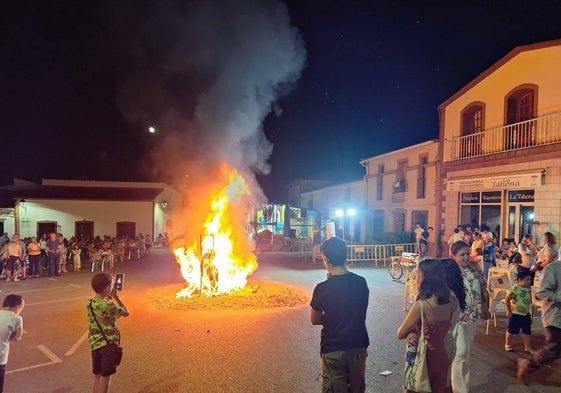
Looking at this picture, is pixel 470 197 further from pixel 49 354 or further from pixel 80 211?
pixel 80 211

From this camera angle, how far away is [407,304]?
31.7 feet

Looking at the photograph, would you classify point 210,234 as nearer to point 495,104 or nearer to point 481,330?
point 481,330

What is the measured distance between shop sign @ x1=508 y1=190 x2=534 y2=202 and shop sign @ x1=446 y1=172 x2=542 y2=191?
0.34 m

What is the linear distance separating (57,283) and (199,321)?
757cm

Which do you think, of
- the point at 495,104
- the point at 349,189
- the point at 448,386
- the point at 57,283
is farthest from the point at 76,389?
the point at 349,189

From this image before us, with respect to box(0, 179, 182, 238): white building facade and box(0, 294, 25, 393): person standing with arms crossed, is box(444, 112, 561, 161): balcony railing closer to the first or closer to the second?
box(0, 294, 25, 393): person standing with arms crossed

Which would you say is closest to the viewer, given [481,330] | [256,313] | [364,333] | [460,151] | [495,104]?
[364,333]

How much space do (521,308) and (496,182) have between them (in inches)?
450

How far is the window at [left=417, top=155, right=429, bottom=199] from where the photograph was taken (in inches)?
890

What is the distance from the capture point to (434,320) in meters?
3.41

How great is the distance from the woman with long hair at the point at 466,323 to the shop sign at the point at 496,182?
459 inches

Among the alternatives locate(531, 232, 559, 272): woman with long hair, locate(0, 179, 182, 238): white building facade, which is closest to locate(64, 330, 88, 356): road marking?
locate(531, 232, 559, 272): woman with long hair

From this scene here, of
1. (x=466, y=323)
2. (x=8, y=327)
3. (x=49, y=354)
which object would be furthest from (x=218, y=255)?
(x=466, y=323)

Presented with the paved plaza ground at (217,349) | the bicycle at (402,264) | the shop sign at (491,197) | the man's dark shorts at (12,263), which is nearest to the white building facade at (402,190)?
the shop sign at (491,197)
